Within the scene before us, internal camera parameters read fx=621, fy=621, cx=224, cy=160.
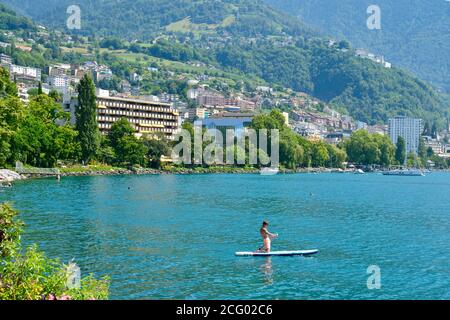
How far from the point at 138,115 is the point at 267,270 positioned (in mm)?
146483

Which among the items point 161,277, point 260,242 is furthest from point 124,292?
point 260,242

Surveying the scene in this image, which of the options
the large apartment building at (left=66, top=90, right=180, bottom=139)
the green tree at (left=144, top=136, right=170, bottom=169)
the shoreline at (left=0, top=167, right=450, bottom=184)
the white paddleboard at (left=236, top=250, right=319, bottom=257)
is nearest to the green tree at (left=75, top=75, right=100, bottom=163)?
the shoreline at (left=0, top=167, right=450, bottom=184)

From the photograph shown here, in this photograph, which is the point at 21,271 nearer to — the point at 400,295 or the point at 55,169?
the point at 400,295

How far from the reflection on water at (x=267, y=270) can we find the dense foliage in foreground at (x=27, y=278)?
13502 mm

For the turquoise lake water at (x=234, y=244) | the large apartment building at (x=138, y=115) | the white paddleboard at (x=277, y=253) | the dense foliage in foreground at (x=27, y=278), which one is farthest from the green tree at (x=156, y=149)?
the dense foliage in foreground at (x=27, y=278)

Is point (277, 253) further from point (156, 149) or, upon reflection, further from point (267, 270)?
point (156, 149)

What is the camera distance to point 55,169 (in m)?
107

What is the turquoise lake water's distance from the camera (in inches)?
1046

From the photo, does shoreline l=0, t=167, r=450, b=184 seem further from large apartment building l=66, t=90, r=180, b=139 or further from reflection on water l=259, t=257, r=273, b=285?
reflection on water l=259, t=257, r=273, b=285

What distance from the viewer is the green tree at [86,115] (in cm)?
12231

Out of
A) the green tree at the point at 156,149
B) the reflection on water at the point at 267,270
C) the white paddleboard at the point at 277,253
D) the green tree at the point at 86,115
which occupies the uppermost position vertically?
the green tree at the point at 86,115

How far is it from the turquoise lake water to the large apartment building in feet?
296

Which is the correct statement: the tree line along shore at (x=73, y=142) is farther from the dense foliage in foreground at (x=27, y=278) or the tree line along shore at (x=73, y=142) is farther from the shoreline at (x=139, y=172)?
the dense foliage in foreground at (x=27, y=278)

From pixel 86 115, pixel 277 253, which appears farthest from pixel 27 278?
pixel 86 115
